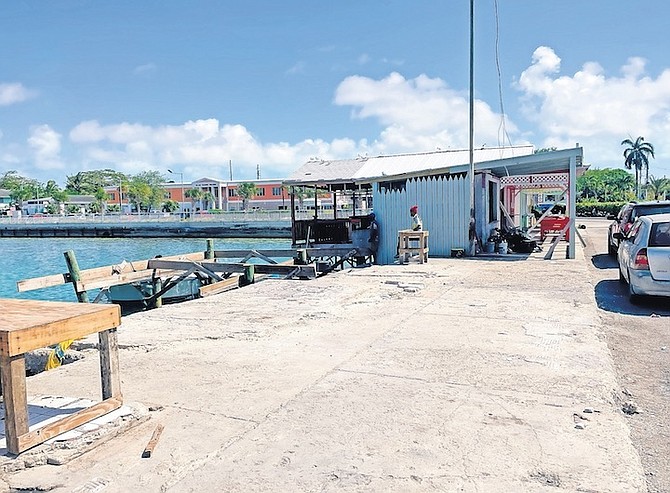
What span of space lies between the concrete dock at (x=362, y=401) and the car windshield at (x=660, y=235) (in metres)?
1.47

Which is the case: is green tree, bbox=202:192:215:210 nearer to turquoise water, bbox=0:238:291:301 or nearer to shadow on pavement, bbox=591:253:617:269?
turquoise water, bbox=0:238:291:301

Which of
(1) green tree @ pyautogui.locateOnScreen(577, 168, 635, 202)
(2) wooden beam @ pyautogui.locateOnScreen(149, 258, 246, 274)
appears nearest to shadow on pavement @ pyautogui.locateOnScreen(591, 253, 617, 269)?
(2) wooden beam @ pyautogui.locateOnScreen(149, 258, 246, 274)

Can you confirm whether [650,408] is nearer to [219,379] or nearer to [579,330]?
[579,330]

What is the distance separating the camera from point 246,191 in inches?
3469

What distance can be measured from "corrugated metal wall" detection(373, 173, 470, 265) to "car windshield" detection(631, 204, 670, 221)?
14.9 ft

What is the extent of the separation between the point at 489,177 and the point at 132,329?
14754mm

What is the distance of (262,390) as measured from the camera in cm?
495

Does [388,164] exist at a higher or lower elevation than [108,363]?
higher

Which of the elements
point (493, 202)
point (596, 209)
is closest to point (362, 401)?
point (493, 202)

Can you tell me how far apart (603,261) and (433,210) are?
16.8ft

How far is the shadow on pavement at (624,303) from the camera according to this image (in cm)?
878

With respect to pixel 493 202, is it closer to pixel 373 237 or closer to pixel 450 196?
pixel 450 196

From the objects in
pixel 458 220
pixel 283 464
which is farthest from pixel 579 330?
pixel 458 220

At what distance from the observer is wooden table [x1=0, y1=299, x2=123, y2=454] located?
350cm
